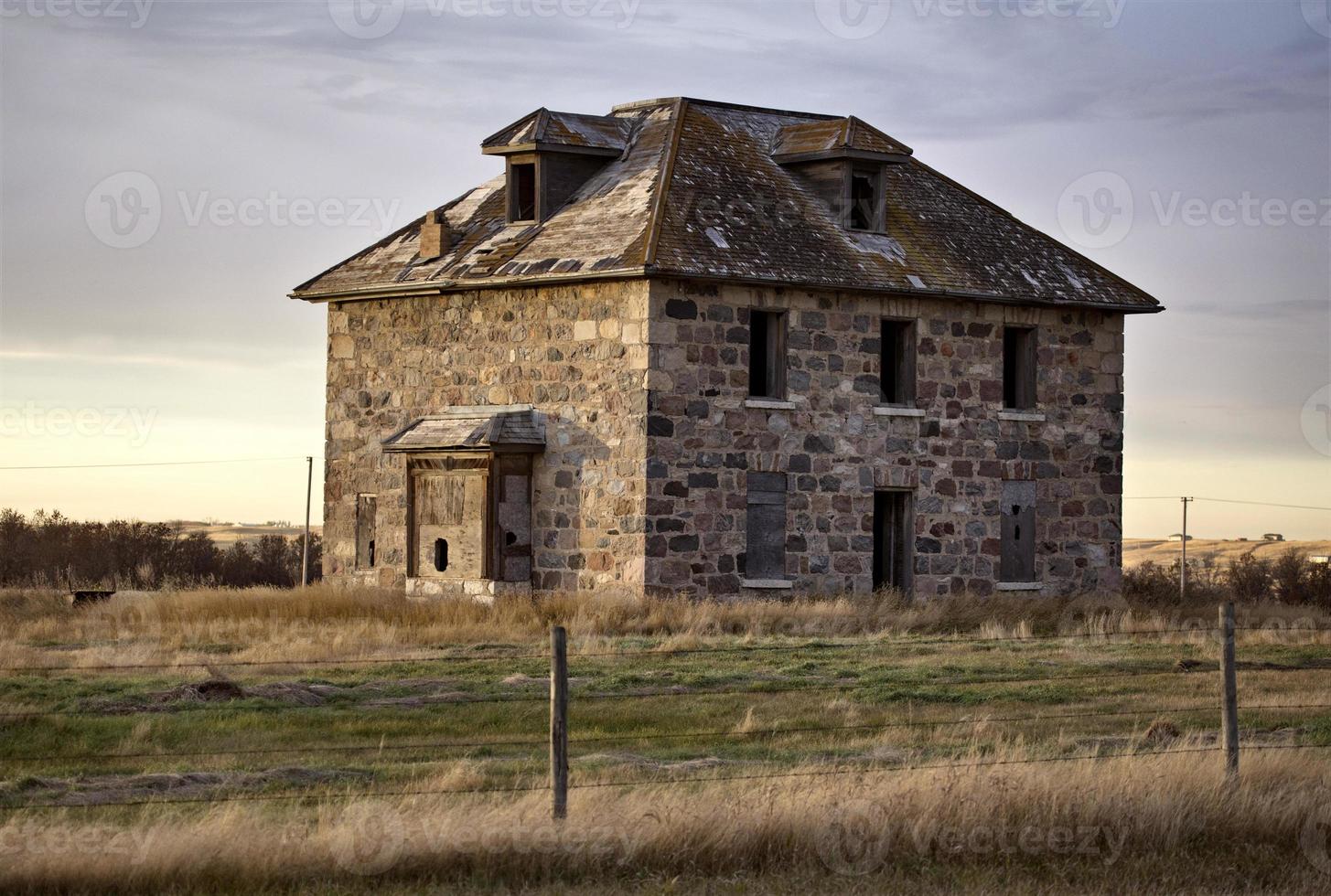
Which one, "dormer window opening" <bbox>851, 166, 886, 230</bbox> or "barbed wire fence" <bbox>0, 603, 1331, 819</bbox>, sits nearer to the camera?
"barbed wire fence" <bbox>0, 603, 1331, 819</bbox>

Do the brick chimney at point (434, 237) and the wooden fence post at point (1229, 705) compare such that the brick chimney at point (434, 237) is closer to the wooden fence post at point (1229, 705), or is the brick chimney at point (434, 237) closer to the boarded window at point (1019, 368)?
the boarded window at point (1019, 368)

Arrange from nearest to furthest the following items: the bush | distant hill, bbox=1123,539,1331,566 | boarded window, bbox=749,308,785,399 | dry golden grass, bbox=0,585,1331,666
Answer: dry golden grass, bbox=0,585,1331,666
boarded window, bbox=749,308,785,399
the bush
distant hill, bbox=1123,539,1331,566

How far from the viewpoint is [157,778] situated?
12.8 meters

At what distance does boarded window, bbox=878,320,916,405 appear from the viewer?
1121 inches

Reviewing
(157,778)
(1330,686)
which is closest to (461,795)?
(157,778)

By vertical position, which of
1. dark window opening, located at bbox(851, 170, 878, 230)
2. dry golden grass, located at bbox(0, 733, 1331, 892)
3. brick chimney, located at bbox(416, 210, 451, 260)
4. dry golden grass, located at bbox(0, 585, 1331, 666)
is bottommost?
dry golden grass, located at bbox(0, 733, 1331, 892)

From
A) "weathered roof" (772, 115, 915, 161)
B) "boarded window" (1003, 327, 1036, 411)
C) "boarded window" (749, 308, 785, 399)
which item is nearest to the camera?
"boarded window" (749, 308, 785, 399)

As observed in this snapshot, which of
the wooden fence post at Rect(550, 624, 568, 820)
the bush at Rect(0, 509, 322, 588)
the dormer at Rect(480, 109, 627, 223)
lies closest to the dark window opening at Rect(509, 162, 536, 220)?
the dormer at Rect(480, 109, 627, 223)

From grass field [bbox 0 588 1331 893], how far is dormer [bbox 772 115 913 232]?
7647 millimetres

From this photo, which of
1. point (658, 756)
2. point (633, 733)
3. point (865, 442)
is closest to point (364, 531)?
point (865, 442)

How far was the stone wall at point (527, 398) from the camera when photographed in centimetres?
2614

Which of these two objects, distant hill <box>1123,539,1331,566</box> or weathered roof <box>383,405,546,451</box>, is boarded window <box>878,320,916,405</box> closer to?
weathered roof <box>383,405,546,451</box>

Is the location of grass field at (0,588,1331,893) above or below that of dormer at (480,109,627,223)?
below

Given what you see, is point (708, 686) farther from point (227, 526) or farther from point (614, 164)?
point (227, 526)
